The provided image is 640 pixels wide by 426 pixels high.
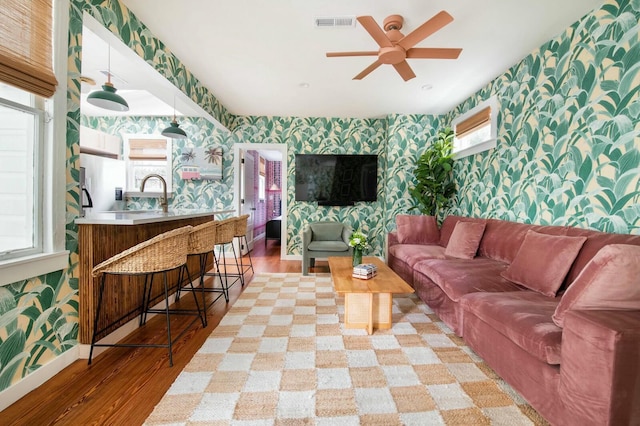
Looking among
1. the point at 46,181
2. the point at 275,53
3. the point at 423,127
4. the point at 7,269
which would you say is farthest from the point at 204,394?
the point at 423,127

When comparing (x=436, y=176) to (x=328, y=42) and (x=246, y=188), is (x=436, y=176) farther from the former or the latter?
(x=246, y=188)

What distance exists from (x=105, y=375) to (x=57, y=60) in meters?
1.95

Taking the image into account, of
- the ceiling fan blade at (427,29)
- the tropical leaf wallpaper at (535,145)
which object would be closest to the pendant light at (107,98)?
the tropical leaf wallpaper at (535,145)

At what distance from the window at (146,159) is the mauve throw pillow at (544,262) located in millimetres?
5230

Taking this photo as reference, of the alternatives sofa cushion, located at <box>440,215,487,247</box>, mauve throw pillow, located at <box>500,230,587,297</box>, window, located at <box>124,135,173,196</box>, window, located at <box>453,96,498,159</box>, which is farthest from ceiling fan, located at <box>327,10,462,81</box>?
window, located at <box>124,135,173,196</box>

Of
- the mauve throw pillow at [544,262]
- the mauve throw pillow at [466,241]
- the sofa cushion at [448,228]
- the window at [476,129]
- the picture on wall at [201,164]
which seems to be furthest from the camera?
the picture on wall at [201,164]

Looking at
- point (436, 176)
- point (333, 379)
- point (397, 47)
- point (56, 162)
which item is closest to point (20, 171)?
point (56, 162)

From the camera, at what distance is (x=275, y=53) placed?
2.91 meters

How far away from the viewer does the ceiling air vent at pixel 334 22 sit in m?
2.34

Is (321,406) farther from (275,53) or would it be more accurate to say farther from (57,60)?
(275,53)

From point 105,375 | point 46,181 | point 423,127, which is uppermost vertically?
point 423,127

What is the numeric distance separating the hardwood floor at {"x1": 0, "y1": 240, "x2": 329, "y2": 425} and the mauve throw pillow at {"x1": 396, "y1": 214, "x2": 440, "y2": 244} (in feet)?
9.12

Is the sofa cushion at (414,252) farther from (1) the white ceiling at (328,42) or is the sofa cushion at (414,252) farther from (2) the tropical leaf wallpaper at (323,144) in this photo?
(1) the white ceiling at (328,42)

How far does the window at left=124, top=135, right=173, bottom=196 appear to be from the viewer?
197 inches
